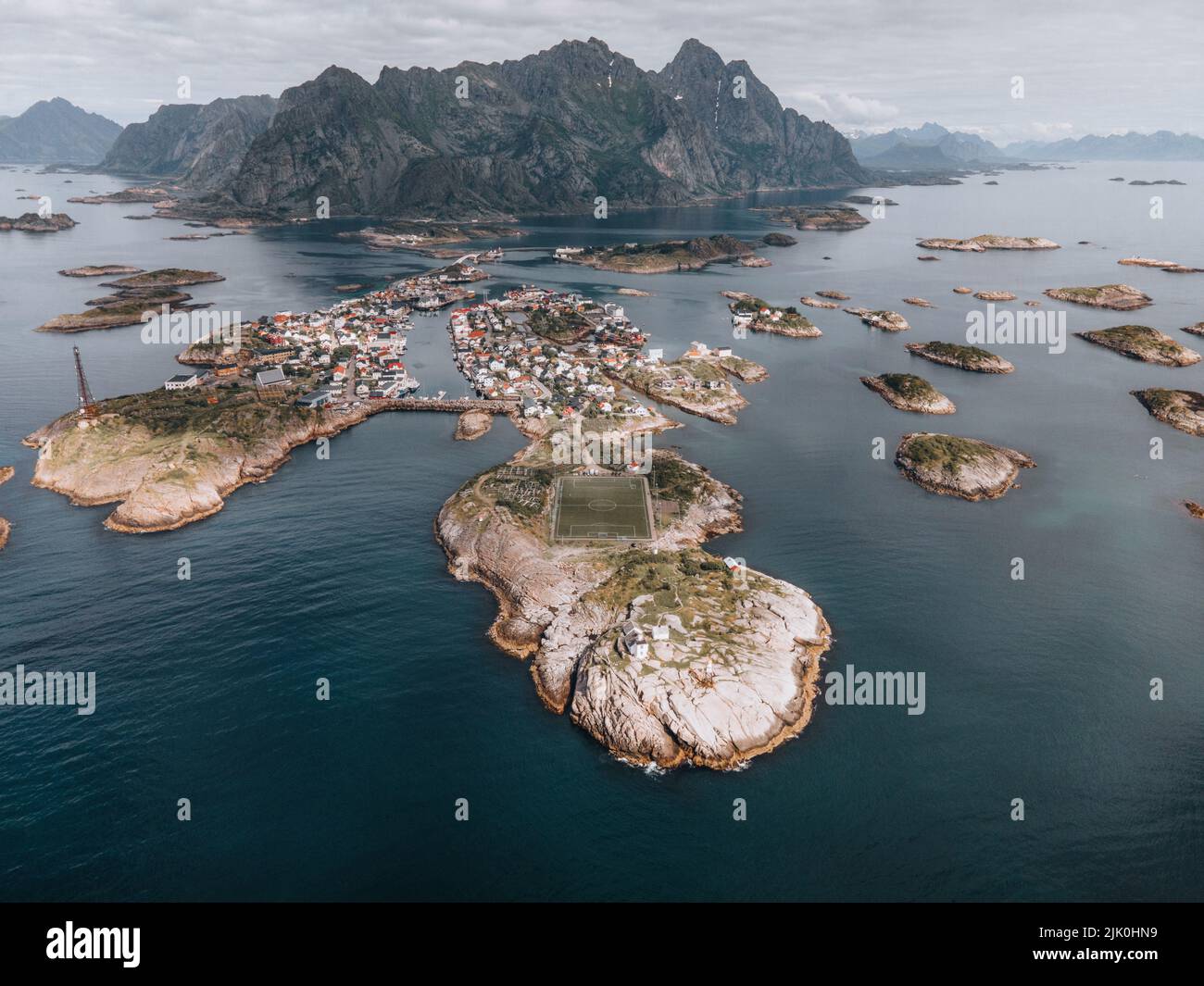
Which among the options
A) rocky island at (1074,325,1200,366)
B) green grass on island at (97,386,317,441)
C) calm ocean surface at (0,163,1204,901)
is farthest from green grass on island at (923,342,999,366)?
green grass on island at (97,386,317,441)

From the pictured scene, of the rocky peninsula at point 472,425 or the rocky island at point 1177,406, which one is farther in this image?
the rocky island at point 1177,406

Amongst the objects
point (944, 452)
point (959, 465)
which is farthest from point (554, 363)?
point (959, 465)

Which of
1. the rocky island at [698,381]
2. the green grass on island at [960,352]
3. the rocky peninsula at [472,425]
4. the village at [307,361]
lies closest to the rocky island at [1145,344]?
the green grass on island at [960,352]

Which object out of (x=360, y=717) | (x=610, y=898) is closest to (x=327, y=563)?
(x=360, y=717)

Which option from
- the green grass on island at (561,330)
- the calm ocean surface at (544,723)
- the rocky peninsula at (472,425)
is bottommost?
the calm ocean surface at (544,723)

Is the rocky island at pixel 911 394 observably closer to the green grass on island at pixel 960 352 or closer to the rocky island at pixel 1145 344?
the green grass on island at pixel 960 352

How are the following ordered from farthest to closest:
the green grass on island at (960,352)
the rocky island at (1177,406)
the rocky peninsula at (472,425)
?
the green grass on island at (960,352) → the rocky island at (1177,406) → the rocky peninsula at (472,425)
